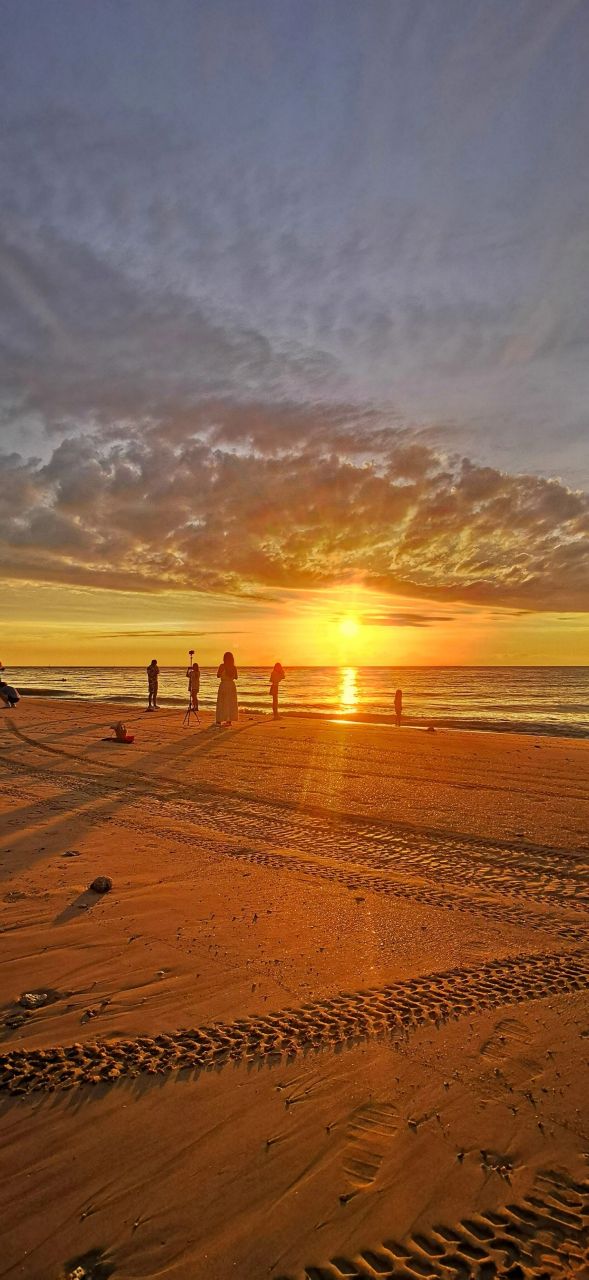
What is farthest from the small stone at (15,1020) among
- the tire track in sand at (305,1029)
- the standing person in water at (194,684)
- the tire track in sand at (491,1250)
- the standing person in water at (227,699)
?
the standing person in water at (194,684)

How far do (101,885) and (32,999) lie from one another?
2.16m

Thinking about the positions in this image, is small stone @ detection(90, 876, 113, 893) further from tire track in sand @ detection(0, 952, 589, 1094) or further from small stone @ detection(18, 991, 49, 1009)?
tire track in sand @ detection(0, 952, 589, 1094)

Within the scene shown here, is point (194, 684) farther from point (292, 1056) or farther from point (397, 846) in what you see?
point (292, 1056)

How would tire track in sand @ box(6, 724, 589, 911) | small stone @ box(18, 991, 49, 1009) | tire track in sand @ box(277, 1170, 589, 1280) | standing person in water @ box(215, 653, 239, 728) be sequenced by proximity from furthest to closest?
1. standing person in water @ box(215, 653, 239, 728)
2. tire track in sand @ box(6, 724, 589, 911)
3. small stone @ box(18, 991, 49, 1009)
4. tire track in sand @ box(277, 1170, 589, 1280)

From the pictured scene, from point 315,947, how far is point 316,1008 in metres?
0.98

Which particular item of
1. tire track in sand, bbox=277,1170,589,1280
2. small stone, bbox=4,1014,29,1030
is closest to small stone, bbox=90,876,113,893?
small stone, bbox=4,1014,29,1030

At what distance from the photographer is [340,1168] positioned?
3.24 meters

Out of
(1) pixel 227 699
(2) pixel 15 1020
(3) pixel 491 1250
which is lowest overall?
(3) pixel 491 1250

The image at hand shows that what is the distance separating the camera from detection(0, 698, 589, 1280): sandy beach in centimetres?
289

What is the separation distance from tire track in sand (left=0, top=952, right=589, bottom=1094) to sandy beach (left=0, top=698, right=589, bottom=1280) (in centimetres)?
2

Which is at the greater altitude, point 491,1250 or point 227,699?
point 227,699

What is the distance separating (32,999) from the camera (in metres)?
4.63

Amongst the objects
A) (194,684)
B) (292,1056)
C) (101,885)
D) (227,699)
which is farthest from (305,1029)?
(194,684)

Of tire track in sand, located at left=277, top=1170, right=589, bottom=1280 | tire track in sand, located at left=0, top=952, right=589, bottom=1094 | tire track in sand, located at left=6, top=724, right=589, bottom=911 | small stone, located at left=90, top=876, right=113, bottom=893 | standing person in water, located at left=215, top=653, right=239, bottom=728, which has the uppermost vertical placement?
standing person in water, located at left=215, top=653, right=239, bottom=728
